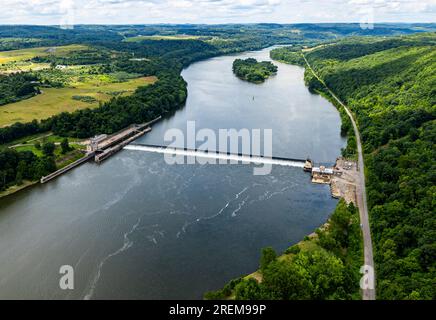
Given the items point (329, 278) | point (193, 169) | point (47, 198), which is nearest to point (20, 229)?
point (47, 198)

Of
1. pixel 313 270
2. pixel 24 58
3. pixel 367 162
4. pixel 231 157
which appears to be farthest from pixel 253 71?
pixel 313 270

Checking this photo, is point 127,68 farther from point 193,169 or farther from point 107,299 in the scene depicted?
point 107,299

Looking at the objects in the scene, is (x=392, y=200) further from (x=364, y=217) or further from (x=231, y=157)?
(x=231, y=157)

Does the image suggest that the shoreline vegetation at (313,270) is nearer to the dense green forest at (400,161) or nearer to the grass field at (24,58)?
the dense green forest at (400,161)

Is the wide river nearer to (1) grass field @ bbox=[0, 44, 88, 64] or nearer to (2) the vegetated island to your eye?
(2) the vegetated island

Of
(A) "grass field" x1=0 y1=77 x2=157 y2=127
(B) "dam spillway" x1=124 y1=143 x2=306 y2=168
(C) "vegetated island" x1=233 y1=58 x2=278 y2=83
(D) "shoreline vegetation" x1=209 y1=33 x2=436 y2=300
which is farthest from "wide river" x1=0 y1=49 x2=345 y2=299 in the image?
(C) "vegetated island" x1=233 y1=58 x2=278 y2=83

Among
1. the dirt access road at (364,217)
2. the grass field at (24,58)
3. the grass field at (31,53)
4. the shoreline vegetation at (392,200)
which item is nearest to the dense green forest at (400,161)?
the shoreline vegetation at (392,200)
